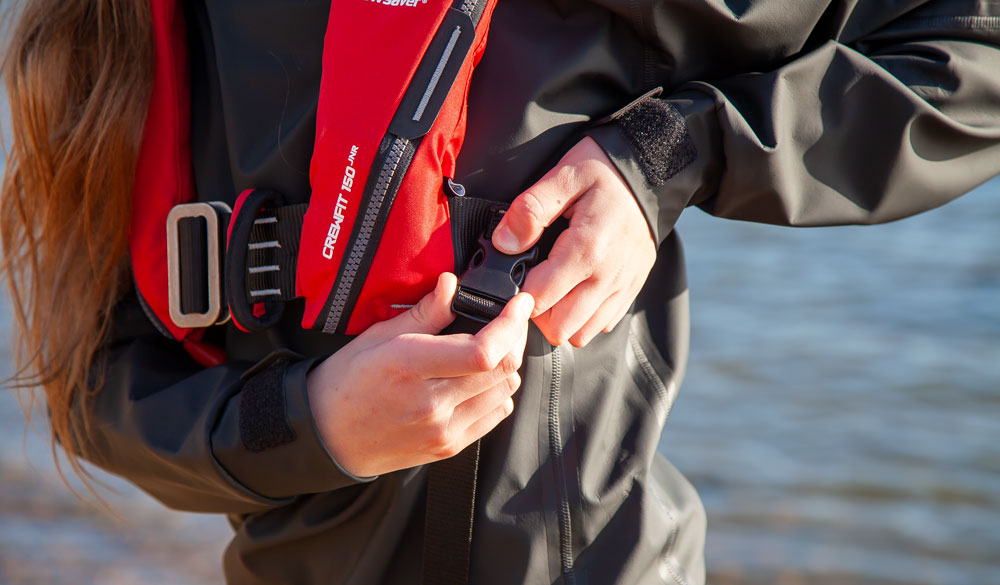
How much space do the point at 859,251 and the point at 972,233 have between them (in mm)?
849

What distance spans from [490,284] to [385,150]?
9.0 inches

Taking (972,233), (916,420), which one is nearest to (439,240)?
(916,420)

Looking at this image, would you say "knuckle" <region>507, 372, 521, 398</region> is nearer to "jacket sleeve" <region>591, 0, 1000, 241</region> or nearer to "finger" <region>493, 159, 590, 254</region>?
"finger" <region>493, 159, 590, 254</region>

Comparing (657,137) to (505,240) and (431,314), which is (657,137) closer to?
(505,240)

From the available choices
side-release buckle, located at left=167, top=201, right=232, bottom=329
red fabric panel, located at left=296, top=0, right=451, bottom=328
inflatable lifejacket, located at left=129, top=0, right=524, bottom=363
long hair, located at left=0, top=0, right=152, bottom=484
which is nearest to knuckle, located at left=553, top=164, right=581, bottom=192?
inflatable lifejacket, located at left=129, top=0, right=524, bottom=363

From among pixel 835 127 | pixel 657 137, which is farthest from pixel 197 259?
pixel 835 127

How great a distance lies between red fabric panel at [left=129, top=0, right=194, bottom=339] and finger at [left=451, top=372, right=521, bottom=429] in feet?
1.88

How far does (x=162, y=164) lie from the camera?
141cm

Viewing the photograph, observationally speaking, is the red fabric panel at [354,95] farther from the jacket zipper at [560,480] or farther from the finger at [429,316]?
the jacket zipper at [560,480]

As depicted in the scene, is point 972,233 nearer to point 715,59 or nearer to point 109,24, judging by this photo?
point 715,59

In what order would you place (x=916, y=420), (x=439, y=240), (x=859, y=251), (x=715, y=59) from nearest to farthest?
(x=439, y=240) < (x=715, y=59) < (x=916, y=420) < (x=859, y=251)

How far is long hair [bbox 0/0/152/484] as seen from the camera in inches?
54.8

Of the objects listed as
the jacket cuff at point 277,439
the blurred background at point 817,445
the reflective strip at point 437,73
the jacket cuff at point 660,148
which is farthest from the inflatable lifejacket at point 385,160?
the blurred background at point 817,445

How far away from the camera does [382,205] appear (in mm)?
1154
